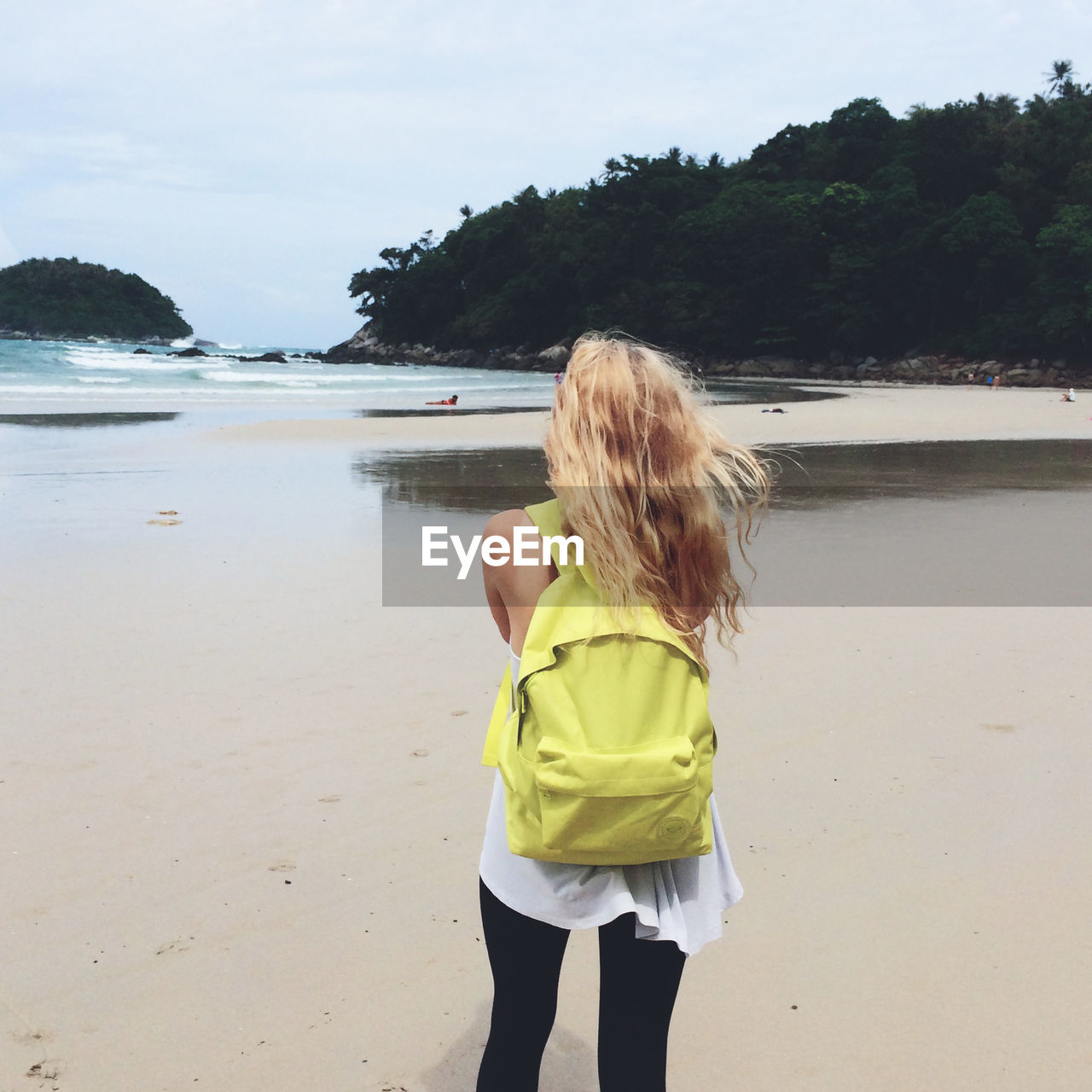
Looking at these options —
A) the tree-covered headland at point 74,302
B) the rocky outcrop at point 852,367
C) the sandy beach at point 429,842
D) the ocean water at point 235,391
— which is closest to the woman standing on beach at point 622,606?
the sandy beach at point 429,842

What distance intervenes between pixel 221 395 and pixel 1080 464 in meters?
25.1

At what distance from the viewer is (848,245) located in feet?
201

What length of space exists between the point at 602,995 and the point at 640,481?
80cm

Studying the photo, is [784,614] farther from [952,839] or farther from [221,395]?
[221,395]

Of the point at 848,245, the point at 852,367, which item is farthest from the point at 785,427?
the point at 848,245

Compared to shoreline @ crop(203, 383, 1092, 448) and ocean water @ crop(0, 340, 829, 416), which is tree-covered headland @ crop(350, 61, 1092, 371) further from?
shoreline @ crop(203, 383, 1092, 448)

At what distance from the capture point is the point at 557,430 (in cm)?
151

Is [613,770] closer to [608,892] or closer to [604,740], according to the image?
[604,740]

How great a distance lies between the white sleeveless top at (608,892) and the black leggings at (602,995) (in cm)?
5

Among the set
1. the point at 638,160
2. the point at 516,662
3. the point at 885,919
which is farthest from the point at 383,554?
the point at 638,160

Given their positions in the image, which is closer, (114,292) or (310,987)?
(310,987)

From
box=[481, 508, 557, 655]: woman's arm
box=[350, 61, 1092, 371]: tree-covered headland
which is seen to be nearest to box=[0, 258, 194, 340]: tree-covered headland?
box=[350, 61, 1092, 371]: tree-covered headland

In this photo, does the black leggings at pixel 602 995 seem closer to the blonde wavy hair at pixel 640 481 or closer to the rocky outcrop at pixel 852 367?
the blonde wavy hair at pixel 640 481

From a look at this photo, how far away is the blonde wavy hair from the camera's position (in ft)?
4.74
